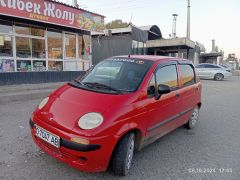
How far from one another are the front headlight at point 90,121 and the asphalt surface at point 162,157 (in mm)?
827

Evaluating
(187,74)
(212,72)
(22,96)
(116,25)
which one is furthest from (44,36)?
(116,25)

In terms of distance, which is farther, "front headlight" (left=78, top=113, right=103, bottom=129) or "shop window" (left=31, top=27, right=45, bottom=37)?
"shop window" (left=31, top=27, right=45, bottom=37)

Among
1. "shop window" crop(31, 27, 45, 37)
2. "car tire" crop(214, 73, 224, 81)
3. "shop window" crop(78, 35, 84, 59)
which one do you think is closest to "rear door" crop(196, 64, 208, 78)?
"car tire" crop(214, 73, 224, 81)

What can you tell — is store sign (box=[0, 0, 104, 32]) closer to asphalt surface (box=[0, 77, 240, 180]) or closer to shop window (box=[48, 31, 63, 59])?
shop window (box=[48, 31, 63, 59])

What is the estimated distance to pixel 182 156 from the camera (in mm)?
3891

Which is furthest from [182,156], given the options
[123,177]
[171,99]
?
[123,177]

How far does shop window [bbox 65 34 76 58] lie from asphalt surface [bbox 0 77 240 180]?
6384 millimetres

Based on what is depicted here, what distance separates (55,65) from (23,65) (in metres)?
1.72

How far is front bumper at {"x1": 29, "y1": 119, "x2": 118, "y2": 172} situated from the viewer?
2.67m

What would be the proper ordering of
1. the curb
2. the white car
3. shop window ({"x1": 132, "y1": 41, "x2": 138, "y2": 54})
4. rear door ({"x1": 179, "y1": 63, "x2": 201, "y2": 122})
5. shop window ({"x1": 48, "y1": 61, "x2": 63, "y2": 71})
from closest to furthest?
rear door ({"x1": 179, "y1": 63, "x2": 201, "y2": 122})
the curb
shop window ({"x1": 48, "y1": 61, "x2": 63, "y2": 71})
shop window ({"x1": 132, "y1": 41, "x2": 138, "y2": 54})
the white car

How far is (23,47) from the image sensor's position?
945 centimetres

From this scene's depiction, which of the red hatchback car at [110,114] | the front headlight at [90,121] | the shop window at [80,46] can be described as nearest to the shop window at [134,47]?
the shop window at [80,46]

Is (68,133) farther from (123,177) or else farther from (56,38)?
(56,38)
